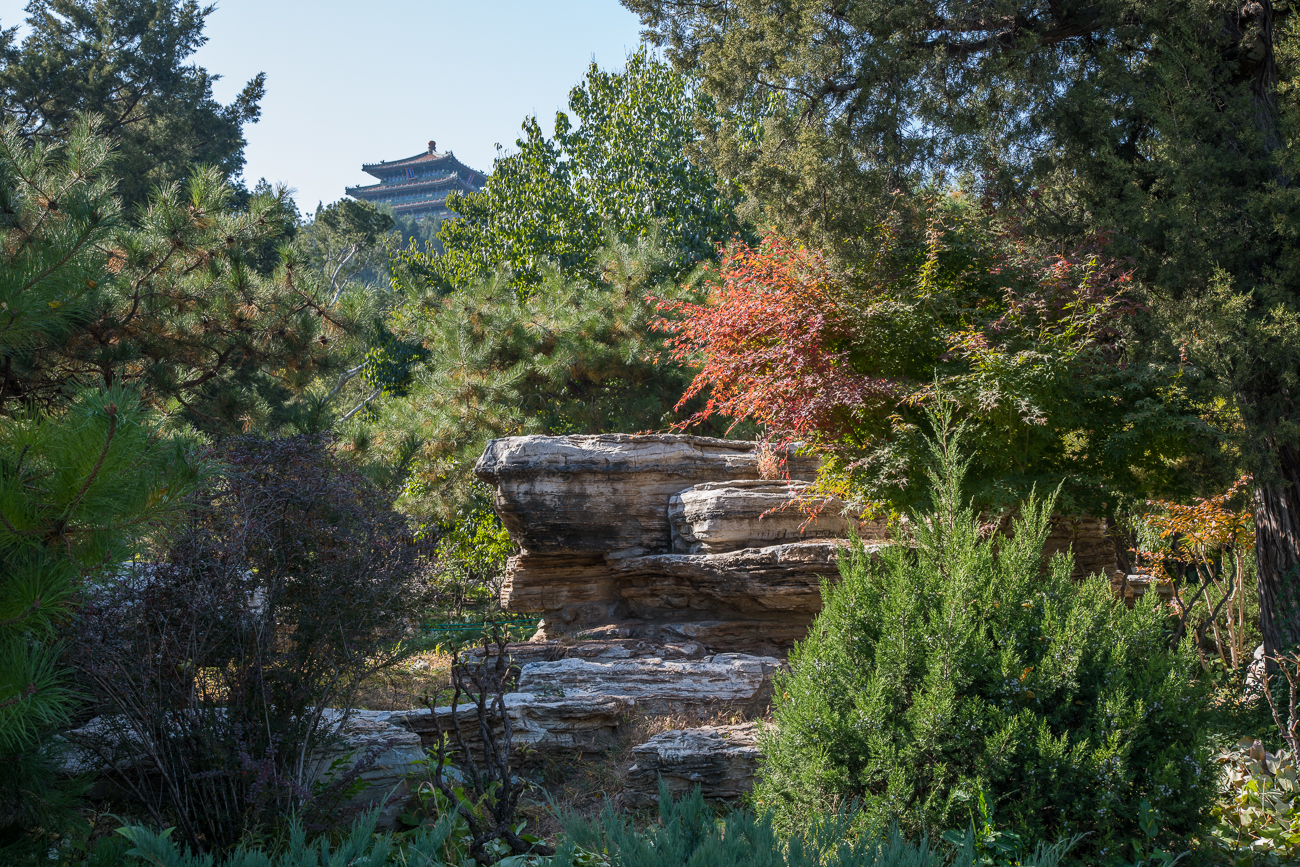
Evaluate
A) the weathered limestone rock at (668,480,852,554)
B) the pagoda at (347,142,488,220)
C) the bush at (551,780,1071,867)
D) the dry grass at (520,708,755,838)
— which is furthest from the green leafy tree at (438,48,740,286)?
the pagoda at (347,142,488,220)

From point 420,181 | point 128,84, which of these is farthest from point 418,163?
point 128,84

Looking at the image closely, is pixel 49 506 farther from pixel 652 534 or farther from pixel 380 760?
pixel 652 534

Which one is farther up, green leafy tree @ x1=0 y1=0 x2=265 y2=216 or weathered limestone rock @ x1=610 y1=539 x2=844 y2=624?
green leafy tree @ x1=0 y1=0 x2=265 y2=216

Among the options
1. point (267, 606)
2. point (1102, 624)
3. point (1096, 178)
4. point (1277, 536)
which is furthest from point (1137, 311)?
point (267, 606)

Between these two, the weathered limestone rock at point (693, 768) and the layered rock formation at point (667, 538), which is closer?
the weathered limestone rock at point (693, 768)

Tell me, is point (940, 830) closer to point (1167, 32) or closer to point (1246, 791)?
point (1246, 791)

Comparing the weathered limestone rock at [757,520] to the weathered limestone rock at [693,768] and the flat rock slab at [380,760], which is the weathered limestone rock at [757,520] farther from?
the flat rock slab at [380,760]

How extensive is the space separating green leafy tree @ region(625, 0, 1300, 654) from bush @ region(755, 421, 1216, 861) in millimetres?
3121

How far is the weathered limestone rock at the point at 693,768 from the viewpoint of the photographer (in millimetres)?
4539

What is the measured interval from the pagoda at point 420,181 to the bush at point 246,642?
5702 cm

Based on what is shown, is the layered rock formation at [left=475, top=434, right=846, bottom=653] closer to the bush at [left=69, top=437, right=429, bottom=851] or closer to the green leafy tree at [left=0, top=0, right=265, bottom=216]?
the bush at [left=69, top=437, right=429, bottom=851]

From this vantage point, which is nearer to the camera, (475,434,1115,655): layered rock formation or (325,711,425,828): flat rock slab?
(325,711,425,828): flat rock slab

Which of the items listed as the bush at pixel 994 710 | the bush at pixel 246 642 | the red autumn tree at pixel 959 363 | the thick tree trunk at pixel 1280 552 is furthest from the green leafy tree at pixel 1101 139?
the bush at pixel 246 642

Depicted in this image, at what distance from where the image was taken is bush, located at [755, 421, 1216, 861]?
8.91 ft
